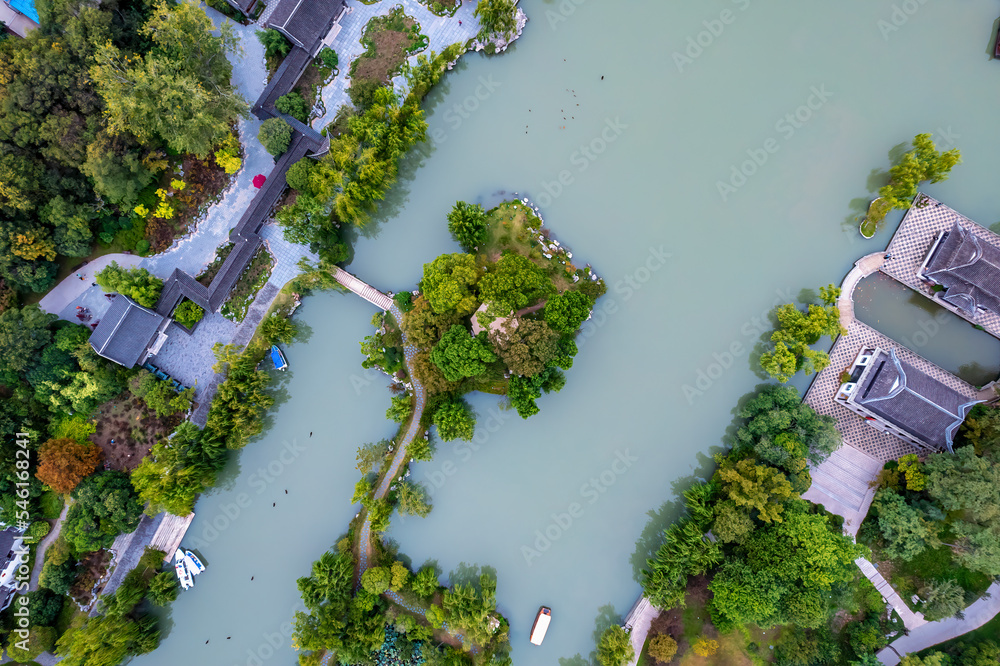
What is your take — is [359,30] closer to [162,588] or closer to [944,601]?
[162,588]

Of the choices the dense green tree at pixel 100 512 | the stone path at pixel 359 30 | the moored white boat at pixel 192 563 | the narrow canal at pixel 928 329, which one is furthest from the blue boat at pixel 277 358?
the narrow canal at pixel 928 329

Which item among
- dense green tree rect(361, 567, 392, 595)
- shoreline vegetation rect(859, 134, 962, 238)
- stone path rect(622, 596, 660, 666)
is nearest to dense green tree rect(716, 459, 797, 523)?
stone path rect(622, 596, 660, 666)

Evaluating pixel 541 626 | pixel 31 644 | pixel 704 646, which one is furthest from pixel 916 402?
pixel 31 644

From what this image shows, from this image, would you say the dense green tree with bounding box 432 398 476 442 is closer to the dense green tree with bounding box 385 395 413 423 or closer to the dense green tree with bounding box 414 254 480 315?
the dense green tree with bounding box 385 395 413 423

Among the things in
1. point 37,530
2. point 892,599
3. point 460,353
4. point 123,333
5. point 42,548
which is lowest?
point 42,548

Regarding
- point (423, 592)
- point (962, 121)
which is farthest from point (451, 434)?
point (962, 121)
